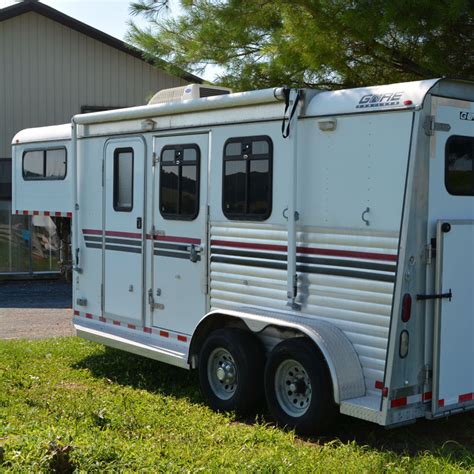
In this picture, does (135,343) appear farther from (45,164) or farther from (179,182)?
(45,164)

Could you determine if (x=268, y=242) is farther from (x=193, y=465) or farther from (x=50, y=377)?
(x=50, y=377)

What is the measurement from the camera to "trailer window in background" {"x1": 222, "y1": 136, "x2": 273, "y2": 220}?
654cm

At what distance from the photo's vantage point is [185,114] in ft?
Result: 24.3

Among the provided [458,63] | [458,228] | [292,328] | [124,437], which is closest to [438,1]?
[458,63]

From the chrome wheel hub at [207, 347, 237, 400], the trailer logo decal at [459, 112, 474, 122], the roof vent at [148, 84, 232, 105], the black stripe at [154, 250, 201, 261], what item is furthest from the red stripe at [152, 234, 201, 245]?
the trailer logo decal at [459, 112, 474, 122]

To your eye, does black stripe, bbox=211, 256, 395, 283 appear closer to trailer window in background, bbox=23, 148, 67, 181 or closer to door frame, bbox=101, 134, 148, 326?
door frame, bbox=101, 134, 148, 326

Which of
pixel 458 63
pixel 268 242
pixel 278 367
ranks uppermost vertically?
pixel 458 63

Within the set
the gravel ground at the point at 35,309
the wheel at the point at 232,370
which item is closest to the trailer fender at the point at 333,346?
the wheel at the point at 232,370

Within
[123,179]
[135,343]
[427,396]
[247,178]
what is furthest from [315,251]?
[123,179]

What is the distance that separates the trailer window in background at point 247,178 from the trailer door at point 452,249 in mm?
1452

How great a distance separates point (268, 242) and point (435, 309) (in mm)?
1516

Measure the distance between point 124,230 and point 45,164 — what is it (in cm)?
271

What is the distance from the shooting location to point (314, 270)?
6164 millimetres

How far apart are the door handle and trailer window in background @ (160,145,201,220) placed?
0.88 ft
